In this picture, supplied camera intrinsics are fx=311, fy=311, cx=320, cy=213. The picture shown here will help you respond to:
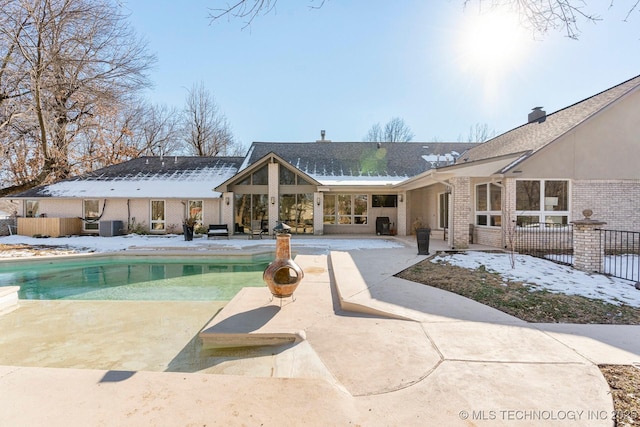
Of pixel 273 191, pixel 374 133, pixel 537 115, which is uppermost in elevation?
pixel 374 133

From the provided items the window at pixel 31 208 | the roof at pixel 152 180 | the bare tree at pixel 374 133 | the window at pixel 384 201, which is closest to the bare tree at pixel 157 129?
the roof at pixel 152 180

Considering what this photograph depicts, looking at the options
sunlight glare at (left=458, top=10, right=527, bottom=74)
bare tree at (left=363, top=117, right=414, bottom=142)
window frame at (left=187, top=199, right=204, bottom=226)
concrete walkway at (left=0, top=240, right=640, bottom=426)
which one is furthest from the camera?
bare tree at (left=363, top=117, right=414, bottom=142)

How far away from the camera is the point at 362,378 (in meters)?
2.99

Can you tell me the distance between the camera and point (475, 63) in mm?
4336

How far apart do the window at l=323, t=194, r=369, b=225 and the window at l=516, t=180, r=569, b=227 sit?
8058 mm

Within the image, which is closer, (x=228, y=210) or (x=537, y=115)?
(x=537, y=115)

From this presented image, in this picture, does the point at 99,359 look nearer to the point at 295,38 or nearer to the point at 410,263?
the point at 295,38

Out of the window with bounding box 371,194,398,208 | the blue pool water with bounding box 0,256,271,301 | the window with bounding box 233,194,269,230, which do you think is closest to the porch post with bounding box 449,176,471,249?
the window with bounding box 371,194,398,208

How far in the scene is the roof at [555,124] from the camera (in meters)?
10.2

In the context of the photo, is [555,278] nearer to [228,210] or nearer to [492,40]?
[492,40]

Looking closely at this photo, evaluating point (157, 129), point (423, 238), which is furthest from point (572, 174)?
point (157, 129)

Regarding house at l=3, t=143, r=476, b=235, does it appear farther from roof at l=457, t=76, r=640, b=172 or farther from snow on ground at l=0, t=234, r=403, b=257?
roof at l=457, t=76, r=640, b=172

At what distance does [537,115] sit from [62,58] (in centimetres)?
1821

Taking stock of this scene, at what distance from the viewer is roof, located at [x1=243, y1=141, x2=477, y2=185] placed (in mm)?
18359
